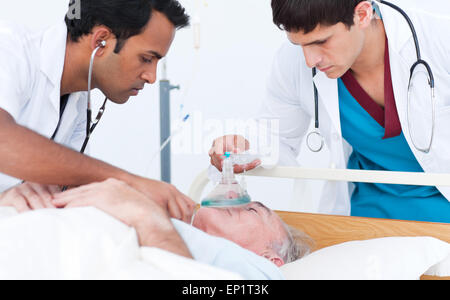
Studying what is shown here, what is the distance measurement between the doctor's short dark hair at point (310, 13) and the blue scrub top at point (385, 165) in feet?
1.11

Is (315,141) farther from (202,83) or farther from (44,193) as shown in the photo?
(202,83)

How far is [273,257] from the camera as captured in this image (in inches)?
51.9

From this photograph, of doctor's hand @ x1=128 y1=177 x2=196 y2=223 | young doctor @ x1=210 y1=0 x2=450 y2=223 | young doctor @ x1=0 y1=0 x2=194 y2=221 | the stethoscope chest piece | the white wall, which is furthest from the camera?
the white wall

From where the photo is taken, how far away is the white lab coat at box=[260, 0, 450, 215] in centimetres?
160

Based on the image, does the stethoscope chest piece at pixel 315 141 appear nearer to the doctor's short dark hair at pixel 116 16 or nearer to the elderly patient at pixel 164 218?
the elderly patient at pixel 164 218

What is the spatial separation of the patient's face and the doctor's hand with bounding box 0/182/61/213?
1.39ft

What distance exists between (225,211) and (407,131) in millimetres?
700

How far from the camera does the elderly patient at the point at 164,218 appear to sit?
961 millimetres

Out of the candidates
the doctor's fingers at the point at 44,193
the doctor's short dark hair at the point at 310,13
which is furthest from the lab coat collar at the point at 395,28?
the doctor's fingers at the point at 44,193

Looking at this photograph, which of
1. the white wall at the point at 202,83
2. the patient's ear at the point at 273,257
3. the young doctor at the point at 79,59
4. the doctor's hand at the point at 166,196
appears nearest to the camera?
the doctor's hand at the point at 166,196

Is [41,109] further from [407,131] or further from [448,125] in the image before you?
[448,125]

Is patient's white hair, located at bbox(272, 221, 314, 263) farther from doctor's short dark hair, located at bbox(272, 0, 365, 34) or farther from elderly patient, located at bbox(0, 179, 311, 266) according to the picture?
doctor's short dark hair, located at bbox(272, 0, 365, 34)

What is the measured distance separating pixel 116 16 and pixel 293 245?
0.92 meters

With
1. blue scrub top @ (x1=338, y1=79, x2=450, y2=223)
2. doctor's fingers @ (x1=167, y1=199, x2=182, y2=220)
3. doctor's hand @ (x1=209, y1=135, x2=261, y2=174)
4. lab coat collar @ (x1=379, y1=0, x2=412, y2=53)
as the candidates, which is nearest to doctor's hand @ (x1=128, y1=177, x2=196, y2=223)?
doctor's fingers @ (x1=167, y1=199, x2=182, y2=220)
